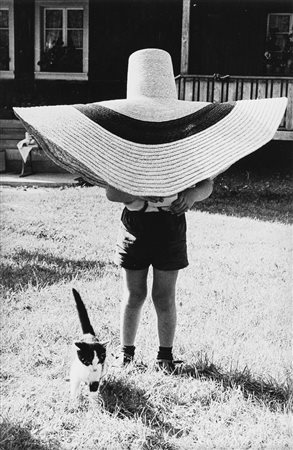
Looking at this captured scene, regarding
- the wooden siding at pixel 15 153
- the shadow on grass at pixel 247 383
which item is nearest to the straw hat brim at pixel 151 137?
the shadow on grass at pixel 247 383

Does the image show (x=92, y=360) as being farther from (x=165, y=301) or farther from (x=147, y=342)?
(x=147, y=342)

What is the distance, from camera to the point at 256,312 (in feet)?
11.3

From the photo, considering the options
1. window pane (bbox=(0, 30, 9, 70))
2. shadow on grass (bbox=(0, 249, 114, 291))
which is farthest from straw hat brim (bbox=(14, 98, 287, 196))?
window pane (bbox=(0, 30, 9, 70))

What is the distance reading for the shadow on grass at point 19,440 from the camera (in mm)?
2148

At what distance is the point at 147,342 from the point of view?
3021 mm

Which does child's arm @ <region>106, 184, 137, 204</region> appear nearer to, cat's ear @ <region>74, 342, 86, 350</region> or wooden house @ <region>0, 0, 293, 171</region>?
cat's ear @ <region>74, 342, 86, 350</region>

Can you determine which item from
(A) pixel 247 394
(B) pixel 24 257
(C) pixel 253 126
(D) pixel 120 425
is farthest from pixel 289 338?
(B) pixel 24 257

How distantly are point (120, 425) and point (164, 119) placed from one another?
115 cm

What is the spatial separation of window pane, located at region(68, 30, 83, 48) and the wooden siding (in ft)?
8.77

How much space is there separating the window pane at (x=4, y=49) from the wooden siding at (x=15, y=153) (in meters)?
2.62

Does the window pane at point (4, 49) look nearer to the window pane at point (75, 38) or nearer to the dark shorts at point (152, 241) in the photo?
the window pane at point (75, 38)

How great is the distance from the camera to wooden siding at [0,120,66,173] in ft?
28.3

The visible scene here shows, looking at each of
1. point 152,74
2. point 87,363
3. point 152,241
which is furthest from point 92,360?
point 152,74

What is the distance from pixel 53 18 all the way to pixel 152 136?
1102cm
